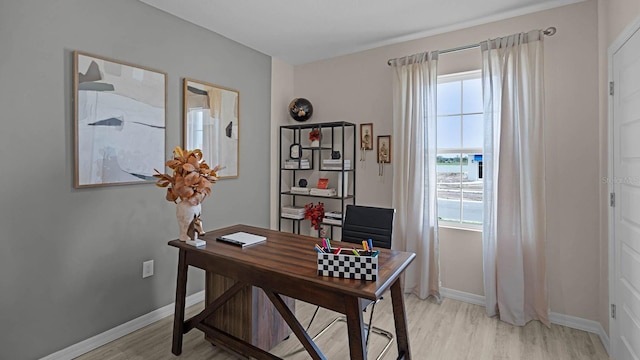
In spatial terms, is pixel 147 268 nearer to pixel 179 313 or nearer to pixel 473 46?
pixel 179 313

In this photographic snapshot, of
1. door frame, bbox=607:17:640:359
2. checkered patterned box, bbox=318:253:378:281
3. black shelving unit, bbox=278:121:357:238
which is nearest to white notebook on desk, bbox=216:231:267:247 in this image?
checkered patterned box, bbox=318:253:378:281

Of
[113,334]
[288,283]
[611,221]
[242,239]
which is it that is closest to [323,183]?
[242,239]

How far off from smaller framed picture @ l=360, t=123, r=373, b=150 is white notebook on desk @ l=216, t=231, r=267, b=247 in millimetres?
1729

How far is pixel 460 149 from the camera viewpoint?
314 centimetres

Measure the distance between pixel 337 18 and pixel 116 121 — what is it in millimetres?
2007

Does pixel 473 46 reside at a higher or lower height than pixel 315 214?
higher

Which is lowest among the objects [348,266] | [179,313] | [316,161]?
[179,313]

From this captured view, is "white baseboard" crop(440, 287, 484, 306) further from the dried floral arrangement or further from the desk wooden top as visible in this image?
the dried floral arrangement

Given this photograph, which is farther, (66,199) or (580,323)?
(580,323)

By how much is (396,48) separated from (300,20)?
1.08m

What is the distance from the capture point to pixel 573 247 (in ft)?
8.54

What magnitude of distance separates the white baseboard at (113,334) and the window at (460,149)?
2.69 metres

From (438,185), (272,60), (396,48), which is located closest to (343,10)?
(396,48)

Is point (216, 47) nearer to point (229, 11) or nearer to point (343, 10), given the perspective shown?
point (229, 11)
